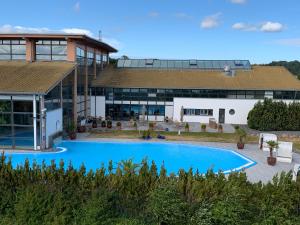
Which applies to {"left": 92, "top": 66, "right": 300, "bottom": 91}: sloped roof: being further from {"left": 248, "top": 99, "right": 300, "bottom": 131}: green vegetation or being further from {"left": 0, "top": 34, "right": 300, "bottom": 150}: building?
{"left": 248, "top": 99, "right": 300, "bottom": 131}: green vegetation

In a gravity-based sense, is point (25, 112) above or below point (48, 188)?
above

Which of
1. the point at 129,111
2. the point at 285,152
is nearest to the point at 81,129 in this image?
the point at 129,111

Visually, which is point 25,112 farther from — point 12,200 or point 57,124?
point 12,200

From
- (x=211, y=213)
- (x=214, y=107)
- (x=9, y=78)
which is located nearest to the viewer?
(x=211, y=213)

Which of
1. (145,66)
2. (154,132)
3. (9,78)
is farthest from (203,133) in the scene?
(9,78)

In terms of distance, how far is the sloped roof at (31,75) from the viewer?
991 inches

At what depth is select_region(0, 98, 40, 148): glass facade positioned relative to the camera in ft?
83.2

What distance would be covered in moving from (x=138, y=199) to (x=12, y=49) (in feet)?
89.2

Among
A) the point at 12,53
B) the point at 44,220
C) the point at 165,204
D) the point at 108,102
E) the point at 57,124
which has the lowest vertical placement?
the point at 44,220

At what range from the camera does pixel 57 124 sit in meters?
28.7

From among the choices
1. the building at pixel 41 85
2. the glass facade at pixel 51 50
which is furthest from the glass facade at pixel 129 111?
the glass facade at pixel 51 50

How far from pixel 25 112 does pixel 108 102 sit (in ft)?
51.8

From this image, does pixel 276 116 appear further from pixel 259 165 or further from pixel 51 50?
pixel 51 50

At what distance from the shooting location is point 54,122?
28.0 metres
